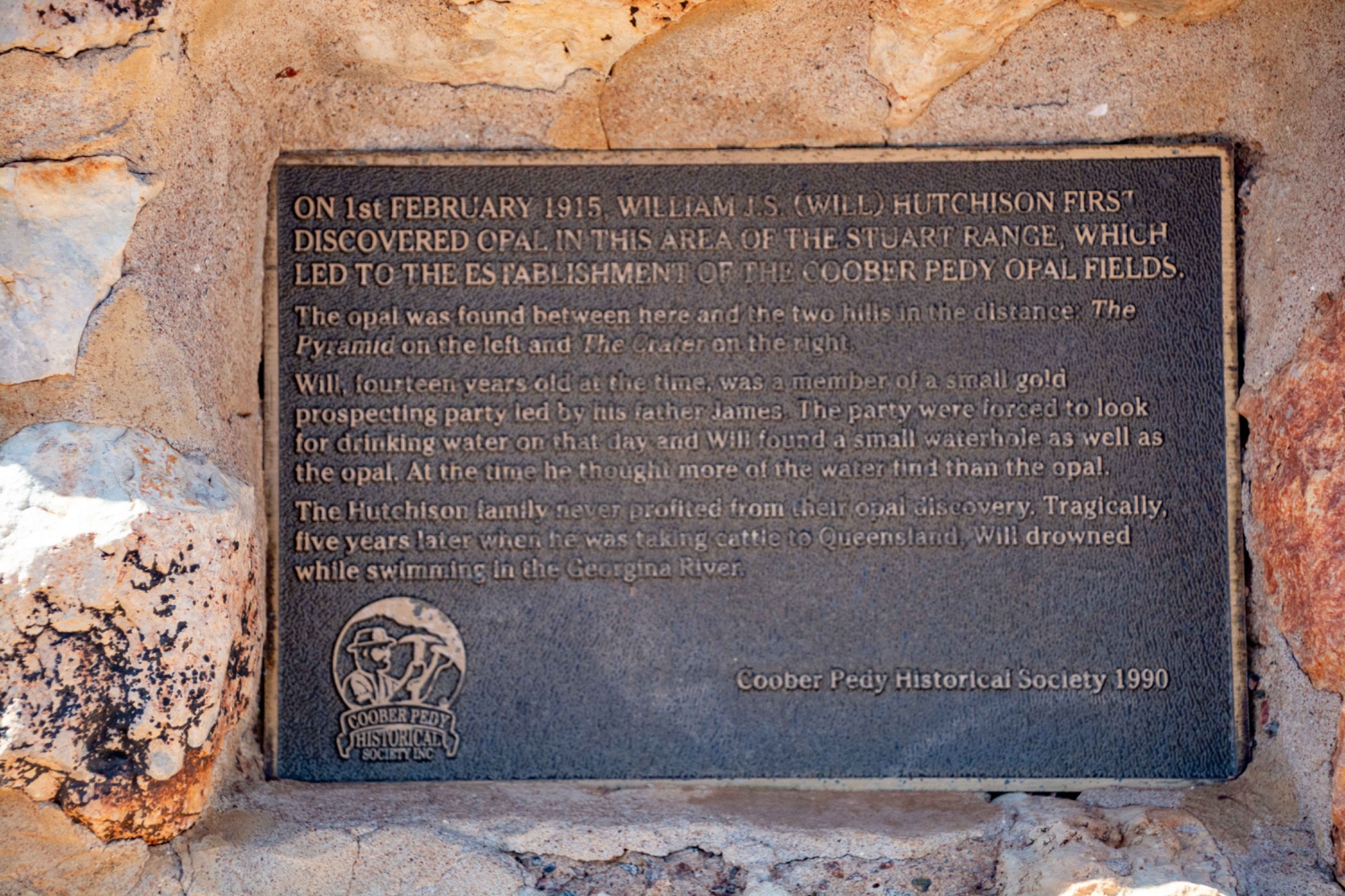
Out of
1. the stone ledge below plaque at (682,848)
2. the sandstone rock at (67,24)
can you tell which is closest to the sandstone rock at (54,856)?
the stone ledge below plaque at (682,848)


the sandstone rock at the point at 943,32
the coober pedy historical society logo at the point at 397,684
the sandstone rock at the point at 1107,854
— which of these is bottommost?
the sandstone rock at the point at 1107,854

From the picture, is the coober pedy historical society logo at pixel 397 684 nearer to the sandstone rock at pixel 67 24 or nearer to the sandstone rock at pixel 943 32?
the sandstone rock at pixel 67 24

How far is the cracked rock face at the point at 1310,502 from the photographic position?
2293 mm

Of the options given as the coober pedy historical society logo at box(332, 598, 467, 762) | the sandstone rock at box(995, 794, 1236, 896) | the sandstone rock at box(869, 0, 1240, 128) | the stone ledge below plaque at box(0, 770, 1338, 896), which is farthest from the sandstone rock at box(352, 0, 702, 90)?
the sandstone rock at box(995, 794, 1236, 896)

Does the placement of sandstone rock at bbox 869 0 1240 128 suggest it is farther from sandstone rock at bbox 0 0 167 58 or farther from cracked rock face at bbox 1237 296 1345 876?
sandstone rock at bbox 0 0 167 58

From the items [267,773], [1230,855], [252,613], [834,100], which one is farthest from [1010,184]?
[267,773]

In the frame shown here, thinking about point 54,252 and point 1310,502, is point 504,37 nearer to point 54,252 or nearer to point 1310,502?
point 54,252

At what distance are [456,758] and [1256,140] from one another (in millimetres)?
2671

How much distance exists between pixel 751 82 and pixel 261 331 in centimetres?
146

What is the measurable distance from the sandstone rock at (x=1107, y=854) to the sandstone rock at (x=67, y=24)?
277 cm

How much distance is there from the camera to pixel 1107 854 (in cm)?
223

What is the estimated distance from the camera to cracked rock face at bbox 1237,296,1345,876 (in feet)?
7.52

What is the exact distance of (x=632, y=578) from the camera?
2605 millimetres

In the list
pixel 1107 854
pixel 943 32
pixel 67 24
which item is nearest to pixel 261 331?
pixel 67 24
